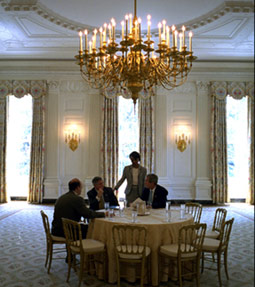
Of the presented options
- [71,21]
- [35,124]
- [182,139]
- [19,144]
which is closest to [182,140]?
[182,139]

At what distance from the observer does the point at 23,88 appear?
9.69 meters

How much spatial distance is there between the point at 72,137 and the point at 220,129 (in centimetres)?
448

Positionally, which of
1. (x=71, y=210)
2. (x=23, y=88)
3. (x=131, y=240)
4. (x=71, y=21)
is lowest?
(x=131, y=240)

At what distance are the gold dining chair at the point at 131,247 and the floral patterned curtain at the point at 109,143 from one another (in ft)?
18.9

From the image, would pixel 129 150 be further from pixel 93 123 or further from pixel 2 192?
pixel 2 192

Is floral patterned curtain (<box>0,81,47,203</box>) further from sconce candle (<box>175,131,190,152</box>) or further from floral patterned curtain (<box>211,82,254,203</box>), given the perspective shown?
floral patterned curtain (<box>211,82,254,203</box>)

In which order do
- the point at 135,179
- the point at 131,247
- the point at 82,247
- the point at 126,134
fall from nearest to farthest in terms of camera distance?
the point at 131,247, the point at 82,247, the point at 135,179, the point at 126,134

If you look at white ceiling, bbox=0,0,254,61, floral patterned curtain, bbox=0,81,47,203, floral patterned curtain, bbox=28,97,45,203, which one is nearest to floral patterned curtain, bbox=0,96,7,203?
floral patterned curtain, bbox=0,81,47,203

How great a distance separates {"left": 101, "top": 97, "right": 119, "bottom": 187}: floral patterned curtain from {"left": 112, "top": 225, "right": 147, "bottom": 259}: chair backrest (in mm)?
5765

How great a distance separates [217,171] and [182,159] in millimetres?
1097

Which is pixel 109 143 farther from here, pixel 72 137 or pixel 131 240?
pixel 131 240

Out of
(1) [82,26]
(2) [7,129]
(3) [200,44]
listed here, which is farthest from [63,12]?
(2) [7,129]

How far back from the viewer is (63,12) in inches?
260

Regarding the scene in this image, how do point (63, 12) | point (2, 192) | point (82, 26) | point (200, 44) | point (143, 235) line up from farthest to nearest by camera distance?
point (2, 192), point (200, 44), point (82, 26), point (63, 12), point (143, 235)
